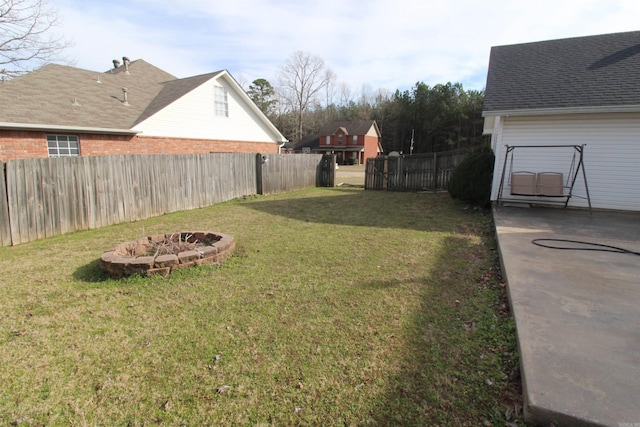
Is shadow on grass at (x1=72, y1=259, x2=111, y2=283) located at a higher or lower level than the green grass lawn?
higher

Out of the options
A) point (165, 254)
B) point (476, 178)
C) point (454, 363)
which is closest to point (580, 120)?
point (476, 178)

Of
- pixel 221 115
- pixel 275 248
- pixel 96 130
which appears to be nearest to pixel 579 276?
pixel 275 248

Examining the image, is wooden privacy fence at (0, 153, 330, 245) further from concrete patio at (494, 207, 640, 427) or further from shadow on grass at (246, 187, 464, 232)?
concrete patio at (494, 207, 640, 427)

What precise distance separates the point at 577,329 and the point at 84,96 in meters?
15.2

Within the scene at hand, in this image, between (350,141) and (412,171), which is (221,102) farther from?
(350,141)

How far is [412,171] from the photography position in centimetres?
1384

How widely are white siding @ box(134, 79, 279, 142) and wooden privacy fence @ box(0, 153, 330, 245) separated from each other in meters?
3.42

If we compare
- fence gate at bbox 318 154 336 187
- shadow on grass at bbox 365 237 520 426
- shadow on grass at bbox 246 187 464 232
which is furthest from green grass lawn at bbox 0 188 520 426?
fence gate at bbox 318 154 336 187

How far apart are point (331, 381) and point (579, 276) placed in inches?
128

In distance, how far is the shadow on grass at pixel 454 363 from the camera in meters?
2.01

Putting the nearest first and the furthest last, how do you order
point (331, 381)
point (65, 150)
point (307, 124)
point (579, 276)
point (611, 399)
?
point (611, 399) → point (331, 381) → point (579, 276) → point (65, 150) → point (307, 124)

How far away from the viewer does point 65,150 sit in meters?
10.2

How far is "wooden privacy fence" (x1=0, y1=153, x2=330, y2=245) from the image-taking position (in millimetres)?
5836

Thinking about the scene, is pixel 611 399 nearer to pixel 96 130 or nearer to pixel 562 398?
→ pixel 562 398
